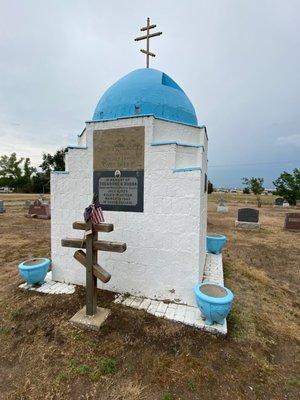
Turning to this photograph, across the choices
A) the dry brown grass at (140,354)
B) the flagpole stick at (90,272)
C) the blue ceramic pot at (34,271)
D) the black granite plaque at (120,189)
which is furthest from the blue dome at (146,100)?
the dry brown grass at (140,354)

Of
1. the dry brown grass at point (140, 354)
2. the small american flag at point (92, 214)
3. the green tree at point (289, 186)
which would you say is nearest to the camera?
the dry brown grass at point (140, 354)

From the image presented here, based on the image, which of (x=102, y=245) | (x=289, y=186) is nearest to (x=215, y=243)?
(x=102, y=245)

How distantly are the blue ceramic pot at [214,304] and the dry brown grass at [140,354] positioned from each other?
309 millimetres

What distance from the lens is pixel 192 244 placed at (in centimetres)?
480

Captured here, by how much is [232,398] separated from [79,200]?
4.57 m

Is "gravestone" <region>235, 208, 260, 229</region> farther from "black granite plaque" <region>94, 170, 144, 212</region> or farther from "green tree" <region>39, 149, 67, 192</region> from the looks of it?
"green tree" <region>39, 149, 67, 192</region>

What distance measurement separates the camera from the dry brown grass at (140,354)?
3111 millimetres

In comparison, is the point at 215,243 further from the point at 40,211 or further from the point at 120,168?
the point at 40,211

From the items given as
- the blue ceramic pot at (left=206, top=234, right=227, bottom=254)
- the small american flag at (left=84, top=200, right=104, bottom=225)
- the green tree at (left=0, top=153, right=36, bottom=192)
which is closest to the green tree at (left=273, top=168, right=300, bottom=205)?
the blue ceramic pot at (left=206, top=234, right=227, bottom=254)

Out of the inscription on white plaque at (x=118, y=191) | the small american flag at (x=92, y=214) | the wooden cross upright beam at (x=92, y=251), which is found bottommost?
the wooden cross upright beam at (x=92, y=251)

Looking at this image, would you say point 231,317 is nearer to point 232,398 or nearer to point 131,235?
point 232,398

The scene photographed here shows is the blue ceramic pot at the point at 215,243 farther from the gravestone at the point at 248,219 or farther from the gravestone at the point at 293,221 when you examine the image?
the gravestone at the point at 293,221

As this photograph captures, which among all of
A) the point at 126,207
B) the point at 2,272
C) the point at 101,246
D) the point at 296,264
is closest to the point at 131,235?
the point at 126,207

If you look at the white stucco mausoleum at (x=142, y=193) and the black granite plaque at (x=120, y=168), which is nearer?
the white stucco mausoleum at (x=142, y=193)
